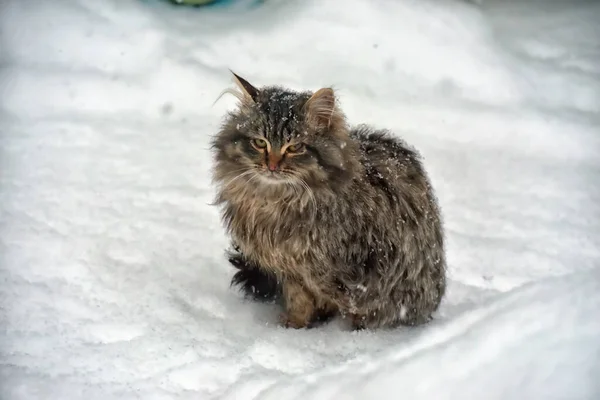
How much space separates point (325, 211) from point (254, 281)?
0.59 metres

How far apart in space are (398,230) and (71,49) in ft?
9.22

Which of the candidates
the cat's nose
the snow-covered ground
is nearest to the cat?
the cat's nose

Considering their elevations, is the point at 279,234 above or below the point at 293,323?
above

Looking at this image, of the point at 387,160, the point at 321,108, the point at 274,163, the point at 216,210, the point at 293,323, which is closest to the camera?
the point at 274,163

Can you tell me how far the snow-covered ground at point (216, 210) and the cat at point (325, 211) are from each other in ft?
0.56

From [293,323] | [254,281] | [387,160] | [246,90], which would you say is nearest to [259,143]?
[246,90]

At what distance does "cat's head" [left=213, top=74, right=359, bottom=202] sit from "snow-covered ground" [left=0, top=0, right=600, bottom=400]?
2.17 ft

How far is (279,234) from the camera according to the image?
2.20 metres

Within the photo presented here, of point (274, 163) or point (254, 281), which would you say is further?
point (254, 281)

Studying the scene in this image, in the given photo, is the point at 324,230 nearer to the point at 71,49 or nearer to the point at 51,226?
the point at 51,226

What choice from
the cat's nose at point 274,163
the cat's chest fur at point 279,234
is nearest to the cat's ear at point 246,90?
the cat's nose at point 274,163

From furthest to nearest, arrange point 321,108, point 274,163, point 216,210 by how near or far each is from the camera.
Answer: point 216,210 → point 321,108 → point 274,163

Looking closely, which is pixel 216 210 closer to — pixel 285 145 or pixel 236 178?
pixel 236 178

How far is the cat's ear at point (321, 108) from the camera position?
6.86 ft
